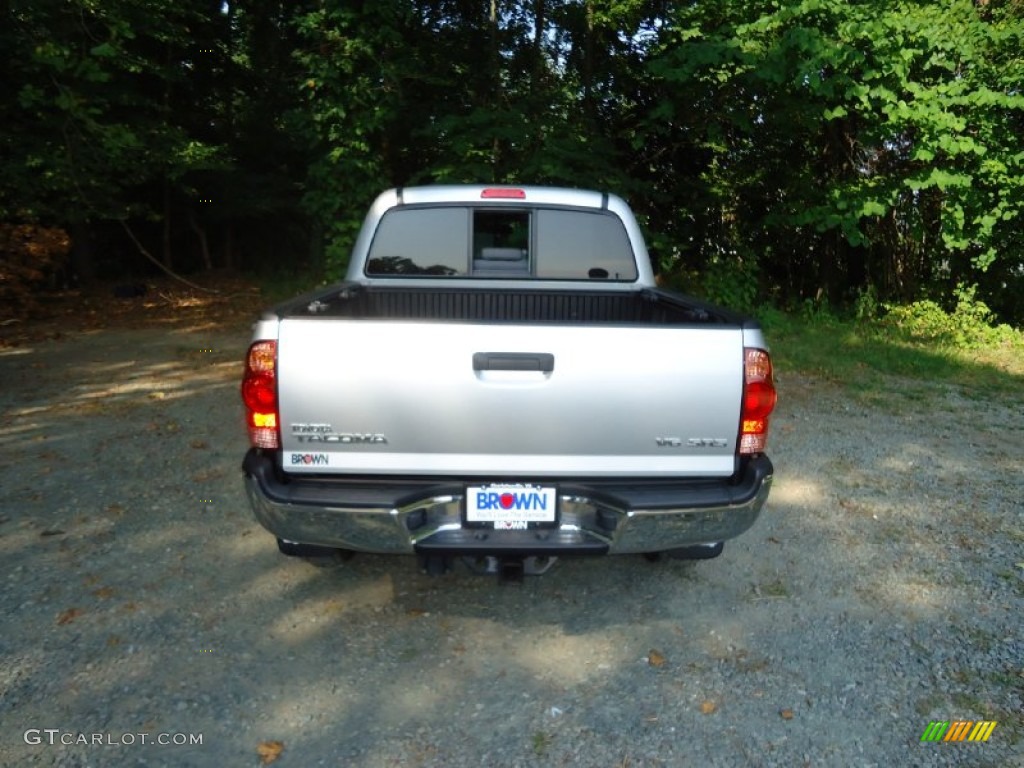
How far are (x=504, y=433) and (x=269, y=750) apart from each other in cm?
137

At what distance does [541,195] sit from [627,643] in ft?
8.42

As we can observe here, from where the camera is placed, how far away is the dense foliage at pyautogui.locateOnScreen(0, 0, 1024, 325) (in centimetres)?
909

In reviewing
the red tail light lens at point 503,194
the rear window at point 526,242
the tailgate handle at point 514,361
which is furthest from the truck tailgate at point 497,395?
the red tail light lens at point 503,194

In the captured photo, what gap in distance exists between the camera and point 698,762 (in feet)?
8.06

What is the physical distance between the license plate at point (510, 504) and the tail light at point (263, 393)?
775 millimetres

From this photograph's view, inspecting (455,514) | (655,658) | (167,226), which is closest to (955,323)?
(655,658)

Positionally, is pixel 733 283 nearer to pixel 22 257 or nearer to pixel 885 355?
pixel 885 355

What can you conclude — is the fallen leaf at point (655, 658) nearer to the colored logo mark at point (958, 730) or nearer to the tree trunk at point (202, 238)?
the colored logo mark at point (958, 730)

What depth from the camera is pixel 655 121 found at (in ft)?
39.4

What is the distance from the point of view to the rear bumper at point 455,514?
8.84 feet

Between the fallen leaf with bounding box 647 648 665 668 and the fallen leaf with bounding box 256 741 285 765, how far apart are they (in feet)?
4.84

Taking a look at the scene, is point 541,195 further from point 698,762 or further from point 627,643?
point 698,762

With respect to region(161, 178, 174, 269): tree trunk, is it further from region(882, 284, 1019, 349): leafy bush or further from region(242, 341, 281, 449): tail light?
region(242, 341, 281, 449): tail light

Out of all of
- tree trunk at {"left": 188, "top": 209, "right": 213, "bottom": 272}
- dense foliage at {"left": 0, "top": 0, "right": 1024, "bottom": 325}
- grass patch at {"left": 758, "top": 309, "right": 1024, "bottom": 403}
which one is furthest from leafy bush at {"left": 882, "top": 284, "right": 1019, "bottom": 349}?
tree trunk at {"left": 188, "top": 209, "right": 213, "bottom": 272}
